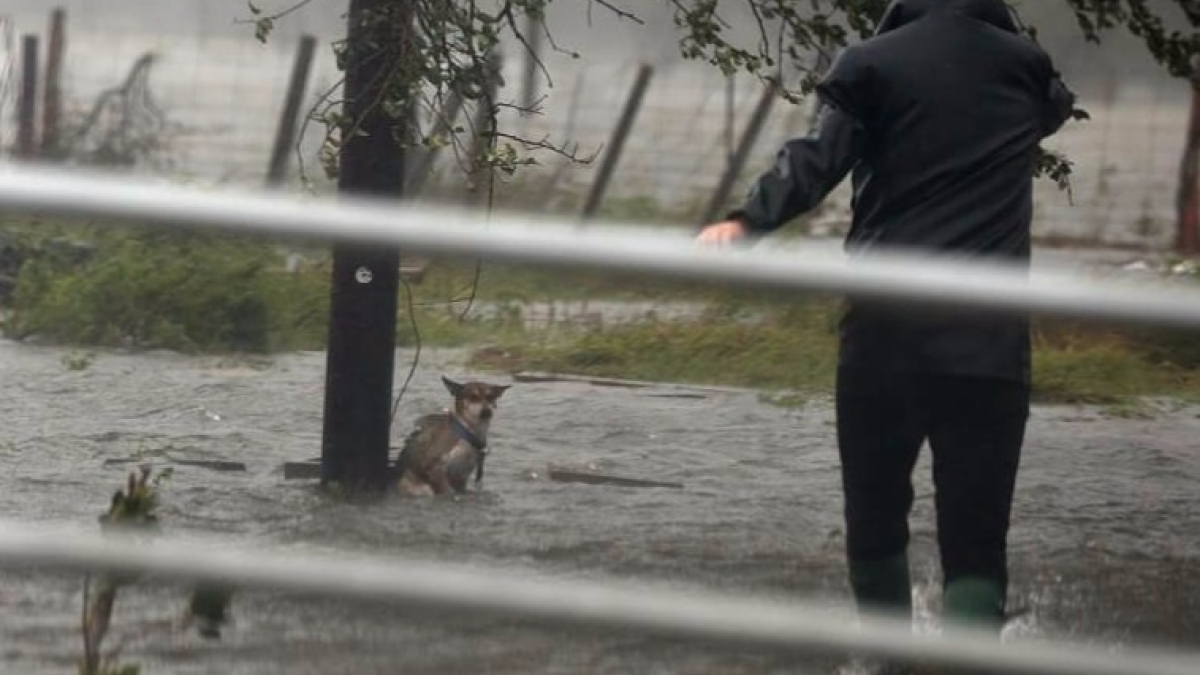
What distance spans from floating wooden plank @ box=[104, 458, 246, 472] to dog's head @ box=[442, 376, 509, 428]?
1.46 feet

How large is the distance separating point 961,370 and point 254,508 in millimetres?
1258

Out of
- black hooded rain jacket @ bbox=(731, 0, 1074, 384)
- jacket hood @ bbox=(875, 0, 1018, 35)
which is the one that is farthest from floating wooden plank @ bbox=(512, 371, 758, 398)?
jacket hood @ bbox=(875, 0, 1018, 35)

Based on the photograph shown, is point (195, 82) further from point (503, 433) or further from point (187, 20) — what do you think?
point (503, 433)

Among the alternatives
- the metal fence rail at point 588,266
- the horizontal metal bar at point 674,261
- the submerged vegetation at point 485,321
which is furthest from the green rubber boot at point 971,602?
the horizontal metal bar at point 674,261

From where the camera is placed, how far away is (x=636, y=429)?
361 cm

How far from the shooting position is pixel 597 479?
12.0ft

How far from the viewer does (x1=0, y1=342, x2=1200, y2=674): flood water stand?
137 inches

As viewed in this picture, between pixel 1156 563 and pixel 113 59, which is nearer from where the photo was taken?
pixel 1156 563

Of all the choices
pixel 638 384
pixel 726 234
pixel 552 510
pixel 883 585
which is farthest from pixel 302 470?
pixel 883 585

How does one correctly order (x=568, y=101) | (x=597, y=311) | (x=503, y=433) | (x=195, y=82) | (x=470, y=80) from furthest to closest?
(x=195, y=82) < (x=568, y=101) < (x=470, y=80) < (x=503, y=433) < (x=597, y=311)

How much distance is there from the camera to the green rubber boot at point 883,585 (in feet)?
11.4

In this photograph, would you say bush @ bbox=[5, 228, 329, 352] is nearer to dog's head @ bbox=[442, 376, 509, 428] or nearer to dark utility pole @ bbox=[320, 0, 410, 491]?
dark utility pole @ bbox=[320, 0, 410, 491]

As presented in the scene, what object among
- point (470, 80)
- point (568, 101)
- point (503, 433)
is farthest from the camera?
point (568, 101)

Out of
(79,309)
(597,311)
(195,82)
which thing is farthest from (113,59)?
(597,311)
